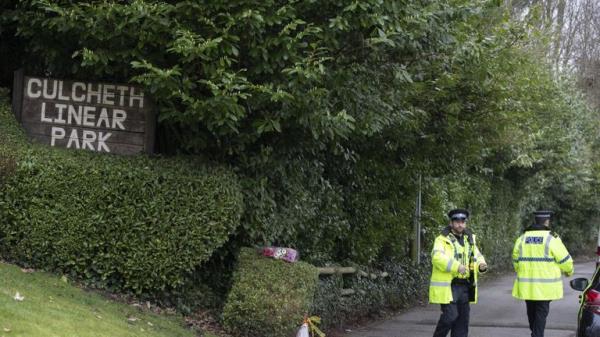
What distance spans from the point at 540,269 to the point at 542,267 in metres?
0.03

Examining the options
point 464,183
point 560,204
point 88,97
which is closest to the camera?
point 88,97

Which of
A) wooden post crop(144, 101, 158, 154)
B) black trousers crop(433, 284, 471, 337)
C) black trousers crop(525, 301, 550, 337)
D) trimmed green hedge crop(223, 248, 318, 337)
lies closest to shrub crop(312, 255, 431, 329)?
trimmed green hedge crop(223, 248, 318, 337)

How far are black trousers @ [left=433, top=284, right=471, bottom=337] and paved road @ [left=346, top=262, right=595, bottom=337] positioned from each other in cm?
252

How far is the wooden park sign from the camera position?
9250 millimetres

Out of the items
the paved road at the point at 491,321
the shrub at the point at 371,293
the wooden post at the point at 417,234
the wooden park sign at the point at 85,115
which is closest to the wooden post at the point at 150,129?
the wooden park sign at the point at 85,115

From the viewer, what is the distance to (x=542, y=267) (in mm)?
9516

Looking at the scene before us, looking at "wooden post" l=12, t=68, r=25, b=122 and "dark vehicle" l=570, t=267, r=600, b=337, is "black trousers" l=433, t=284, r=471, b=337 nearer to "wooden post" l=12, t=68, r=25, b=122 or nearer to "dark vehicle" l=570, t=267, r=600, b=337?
"dark vehicle" l=570, t=267, r=600, b=337

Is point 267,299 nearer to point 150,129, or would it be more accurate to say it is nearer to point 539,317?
point 150,129

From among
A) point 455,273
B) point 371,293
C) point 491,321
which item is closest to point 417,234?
point 371,293

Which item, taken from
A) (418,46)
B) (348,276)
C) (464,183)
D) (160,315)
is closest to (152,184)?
(160,315)

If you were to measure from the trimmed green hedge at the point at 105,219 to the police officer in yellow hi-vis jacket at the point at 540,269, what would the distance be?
3736 mm

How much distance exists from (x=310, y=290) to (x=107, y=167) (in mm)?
2739

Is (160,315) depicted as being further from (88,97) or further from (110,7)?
(110,7)

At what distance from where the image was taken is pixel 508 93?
11.9m
